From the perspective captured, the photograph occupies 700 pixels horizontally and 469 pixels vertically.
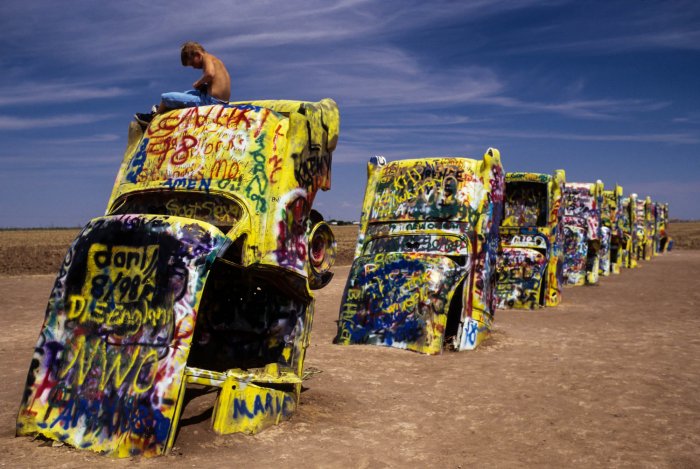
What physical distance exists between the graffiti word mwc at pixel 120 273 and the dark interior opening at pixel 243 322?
113 centimetres

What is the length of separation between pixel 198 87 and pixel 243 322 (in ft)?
7.39

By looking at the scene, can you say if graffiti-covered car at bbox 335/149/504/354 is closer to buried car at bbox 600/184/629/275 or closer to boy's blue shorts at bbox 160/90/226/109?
boy's blue shorts at bbox 160/90/226/109

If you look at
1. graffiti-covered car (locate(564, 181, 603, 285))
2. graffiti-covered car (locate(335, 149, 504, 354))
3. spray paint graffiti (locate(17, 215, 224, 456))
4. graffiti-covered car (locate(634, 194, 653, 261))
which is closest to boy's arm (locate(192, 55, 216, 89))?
spray paint graffiti (locate(17, 215, 224, 456))

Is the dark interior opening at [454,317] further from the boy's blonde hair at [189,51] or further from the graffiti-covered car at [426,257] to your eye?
the boy's blonde hair at [189,51]

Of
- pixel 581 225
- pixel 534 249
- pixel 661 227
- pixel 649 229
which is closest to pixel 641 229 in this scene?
pixel 649 229

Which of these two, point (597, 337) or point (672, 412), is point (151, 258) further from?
point (597, 337)

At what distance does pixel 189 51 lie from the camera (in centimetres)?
632

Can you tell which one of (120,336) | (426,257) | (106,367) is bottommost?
(106,367)

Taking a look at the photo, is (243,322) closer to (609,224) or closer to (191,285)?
(191,285)

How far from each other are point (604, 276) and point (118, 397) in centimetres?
2186

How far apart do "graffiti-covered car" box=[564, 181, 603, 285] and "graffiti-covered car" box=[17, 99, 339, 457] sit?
621 inches

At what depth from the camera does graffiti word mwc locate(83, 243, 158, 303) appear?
5031 millimetres

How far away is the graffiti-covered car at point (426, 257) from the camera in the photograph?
9469mm

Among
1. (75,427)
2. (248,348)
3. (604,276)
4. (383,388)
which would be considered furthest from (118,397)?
(604,276)
